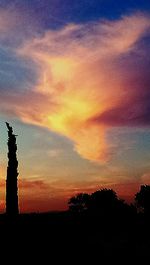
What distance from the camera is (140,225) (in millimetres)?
24562

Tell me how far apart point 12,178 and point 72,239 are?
8756 millimetres

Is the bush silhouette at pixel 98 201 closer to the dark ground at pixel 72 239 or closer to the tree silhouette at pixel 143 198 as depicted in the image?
the tree silhouette at pixel 143 198

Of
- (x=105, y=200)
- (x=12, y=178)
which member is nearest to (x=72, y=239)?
(x=12, y=178)

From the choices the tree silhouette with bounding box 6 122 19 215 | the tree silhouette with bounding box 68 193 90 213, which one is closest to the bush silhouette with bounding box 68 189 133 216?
the tree silhouette with bounding box 68 193 90 213

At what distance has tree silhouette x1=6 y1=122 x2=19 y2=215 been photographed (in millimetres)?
26438

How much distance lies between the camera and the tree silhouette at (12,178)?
86.7 ft

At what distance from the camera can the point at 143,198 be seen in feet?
240

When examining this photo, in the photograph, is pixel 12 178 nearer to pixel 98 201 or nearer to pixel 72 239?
pixel 72 239

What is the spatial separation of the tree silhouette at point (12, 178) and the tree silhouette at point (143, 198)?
47.3 meters

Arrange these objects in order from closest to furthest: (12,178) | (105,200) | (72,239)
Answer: (72,239) → (12,178) → (105,200)

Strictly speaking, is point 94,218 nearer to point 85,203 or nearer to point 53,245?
point 53,245

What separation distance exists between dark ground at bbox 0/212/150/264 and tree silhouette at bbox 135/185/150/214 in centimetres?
4795

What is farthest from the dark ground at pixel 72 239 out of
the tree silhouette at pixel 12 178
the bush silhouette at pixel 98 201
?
the bush silhouette at pixel 98 201

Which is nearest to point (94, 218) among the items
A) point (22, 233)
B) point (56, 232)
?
point (56, 232)
